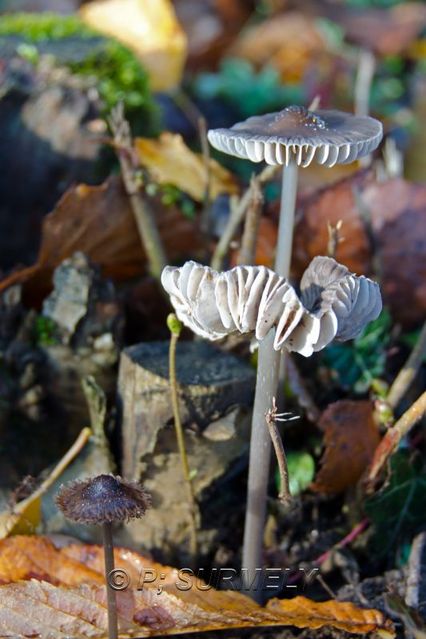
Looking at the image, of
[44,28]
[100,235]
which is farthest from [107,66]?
[100,235]

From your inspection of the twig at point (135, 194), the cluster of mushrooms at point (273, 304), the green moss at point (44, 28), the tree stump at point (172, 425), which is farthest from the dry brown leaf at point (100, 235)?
the green moss at point (44, 28)

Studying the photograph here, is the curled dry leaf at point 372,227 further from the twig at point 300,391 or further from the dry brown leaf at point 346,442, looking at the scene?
the dry brown leaf at point 346,442

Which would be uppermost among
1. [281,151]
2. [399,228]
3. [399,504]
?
[281,151]

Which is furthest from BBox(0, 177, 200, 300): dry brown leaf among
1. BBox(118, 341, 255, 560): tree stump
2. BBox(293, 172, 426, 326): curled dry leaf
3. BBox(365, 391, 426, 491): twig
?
BBox(365, 391, 426, 491): twig

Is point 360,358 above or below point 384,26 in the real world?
below

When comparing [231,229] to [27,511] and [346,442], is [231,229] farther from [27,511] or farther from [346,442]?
[27,511]

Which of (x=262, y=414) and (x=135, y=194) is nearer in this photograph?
(x=262, y=414)
